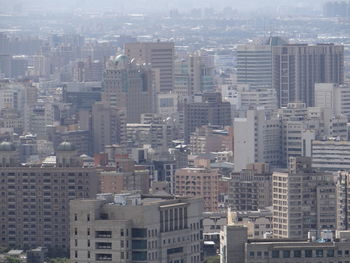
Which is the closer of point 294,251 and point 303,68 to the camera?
point 294,251

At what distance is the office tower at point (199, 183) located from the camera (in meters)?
42.6

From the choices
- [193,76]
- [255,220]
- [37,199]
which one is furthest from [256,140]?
[193,76]

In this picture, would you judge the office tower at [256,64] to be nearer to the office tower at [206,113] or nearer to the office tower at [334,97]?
the office tower at [334,97]

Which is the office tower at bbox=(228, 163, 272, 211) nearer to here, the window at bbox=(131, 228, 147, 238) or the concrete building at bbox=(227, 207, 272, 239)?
the concrete building at bbox=(227, 207, 272, 239)

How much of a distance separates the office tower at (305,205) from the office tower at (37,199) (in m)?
3.48

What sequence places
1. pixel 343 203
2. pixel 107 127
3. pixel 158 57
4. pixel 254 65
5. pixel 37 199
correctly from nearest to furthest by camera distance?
pixel 343 203, pixel 37 199, pixel 107 127, pixel 254 65, pixel 158 57

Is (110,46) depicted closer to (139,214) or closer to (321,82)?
(321,82)

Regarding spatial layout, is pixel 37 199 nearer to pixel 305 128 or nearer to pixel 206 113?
pixel 305 128

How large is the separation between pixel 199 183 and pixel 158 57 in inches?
1263

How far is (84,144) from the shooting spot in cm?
5353

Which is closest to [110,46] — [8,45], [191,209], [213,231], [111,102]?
[8,45]

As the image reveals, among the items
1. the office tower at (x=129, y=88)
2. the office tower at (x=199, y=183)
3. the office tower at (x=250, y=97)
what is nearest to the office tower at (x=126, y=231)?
the office tower at (x=199, y=183)

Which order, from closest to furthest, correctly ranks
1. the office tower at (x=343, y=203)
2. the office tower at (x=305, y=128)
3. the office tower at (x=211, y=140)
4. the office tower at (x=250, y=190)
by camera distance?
1. the office tower at (x=343, y=203)
2. the office tower at (x=250, y=190)
3. the office tower at (x=305, y=128)
4. the office tower at (x=211, y=140)

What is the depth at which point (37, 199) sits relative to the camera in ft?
126
